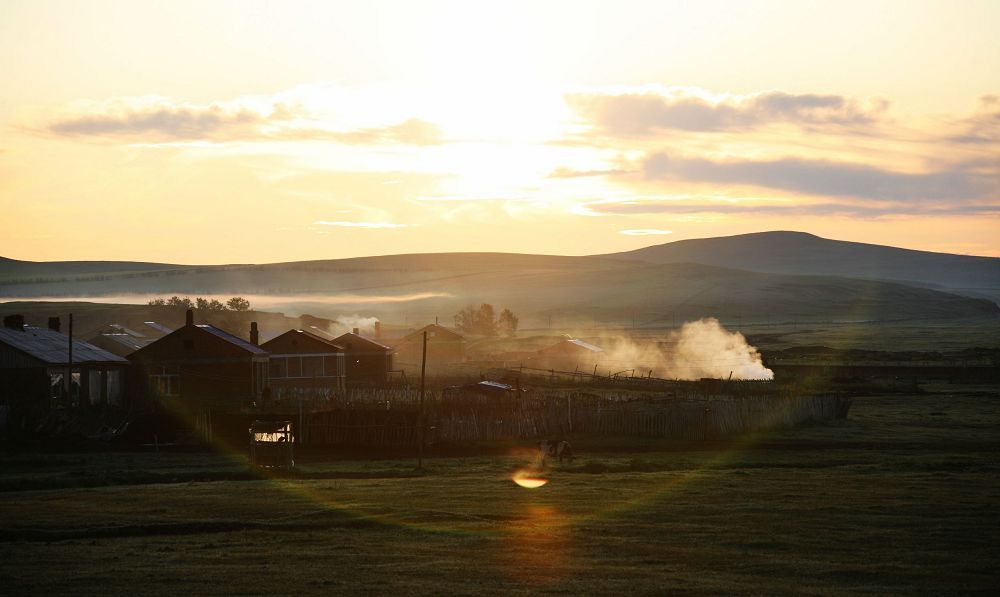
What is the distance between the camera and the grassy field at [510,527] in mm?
21047

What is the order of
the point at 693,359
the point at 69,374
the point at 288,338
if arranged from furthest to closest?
the point at 693,359 → the point at 288,338 → the point at 69,374

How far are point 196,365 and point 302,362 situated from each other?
10394 mm

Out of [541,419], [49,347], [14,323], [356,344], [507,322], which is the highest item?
[507,322]

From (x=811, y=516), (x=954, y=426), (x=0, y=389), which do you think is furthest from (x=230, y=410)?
(x=811, y=516)

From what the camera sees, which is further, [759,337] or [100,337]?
[759,337]

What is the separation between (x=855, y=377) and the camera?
92.9 metres

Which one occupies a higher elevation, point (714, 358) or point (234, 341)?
point (234, 341)

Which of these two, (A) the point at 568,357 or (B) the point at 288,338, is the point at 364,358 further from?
(A) the point at 568,357

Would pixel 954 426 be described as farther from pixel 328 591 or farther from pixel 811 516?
pixel 328 591

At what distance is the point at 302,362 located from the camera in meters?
84.9

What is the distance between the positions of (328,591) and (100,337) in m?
82.5

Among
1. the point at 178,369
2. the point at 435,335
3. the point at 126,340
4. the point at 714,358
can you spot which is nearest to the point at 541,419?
the point at 178,369

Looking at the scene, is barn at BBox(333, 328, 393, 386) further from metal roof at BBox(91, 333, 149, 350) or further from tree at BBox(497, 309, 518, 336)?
tree at BBox(497, 309, 518, 336)

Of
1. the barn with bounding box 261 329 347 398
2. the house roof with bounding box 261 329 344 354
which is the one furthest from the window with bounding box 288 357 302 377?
the house roof with bounding box 261 329 344 354
